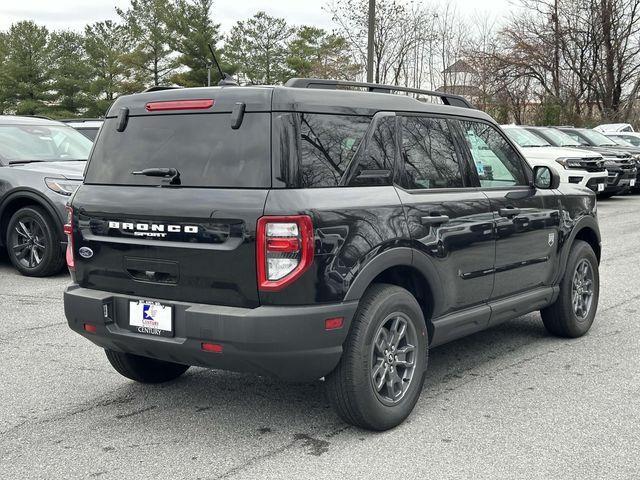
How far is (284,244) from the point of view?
12.1 feet

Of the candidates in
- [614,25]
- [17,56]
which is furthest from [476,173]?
[17,56]

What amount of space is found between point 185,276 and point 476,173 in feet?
6.96

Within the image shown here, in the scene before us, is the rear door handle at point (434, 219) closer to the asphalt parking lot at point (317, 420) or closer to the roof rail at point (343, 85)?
the roof rail at point (343, 85)

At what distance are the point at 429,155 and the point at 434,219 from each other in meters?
0.45

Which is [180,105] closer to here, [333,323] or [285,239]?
[285,239]

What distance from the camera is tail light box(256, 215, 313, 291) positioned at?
145 inches

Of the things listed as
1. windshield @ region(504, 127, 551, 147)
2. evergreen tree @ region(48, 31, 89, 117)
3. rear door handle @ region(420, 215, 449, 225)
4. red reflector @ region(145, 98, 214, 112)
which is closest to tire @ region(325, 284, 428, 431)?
rear door handle @ region(420, 215, 449, 225)

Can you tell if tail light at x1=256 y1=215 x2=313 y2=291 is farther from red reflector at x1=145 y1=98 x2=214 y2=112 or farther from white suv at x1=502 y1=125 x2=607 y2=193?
white suv at x1=502 y1=125 x2=607 y2=193

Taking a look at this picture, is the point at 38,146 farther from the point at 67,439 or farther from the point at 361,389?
the point at 361,389

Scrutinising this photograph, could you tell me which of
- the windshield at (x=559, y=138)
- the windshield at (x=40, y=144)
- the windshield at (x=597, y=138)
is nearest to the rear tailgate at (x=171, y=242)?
the windshield at (x=40, y=144)

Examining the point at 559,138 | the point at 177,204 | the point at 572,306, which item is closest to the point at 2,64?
the point at 559,138

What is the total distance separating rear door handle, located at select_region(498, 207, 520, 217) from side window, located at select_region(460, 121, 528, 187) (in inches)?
7.4

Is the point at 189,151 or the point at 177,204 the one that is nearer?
the point at 177,204

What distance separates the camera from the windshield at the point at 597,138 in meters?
20.1
